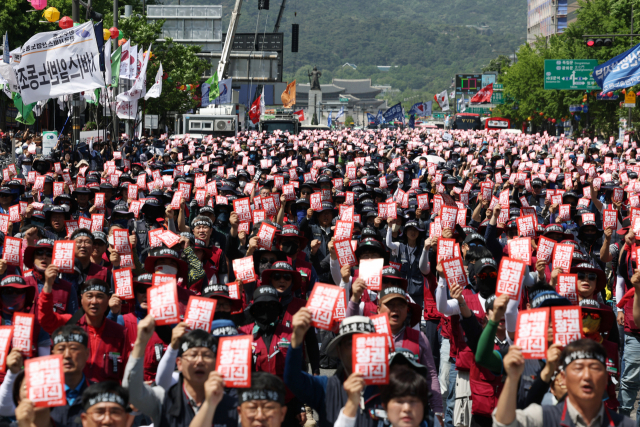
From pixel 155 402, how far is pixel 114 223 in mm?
6532

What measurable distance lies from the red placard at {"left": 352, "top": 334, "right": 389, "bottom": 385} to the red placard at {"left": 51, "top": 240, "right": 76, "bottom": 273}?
3.79m

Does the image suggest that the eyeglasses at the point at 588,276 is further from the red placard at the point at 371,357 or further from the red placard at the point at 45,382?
the red placard at the point at 45,382

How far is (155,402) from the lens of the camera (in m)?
4.87

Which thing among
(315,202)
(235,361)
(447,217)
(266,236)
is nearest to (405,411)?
(235,361)

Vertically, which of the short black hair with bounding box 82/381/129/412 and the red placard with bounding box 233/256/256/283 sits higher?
the red placard with bounding box 233/256/256/283

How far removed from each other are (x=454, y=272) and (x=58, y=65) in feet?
40.9

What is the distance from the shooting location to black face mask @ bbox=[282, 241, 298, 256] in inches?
350

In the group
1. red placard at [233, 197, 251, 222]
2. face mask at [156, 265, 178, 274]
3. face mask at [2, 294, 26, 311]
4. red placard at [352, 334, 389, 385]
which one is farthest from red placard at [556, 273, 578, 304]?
red placard at [233, 197, 251, 222]

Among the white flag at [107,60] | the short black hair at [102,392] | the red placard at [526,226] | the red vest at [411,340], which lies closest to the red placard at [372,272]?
the red vest at [411,340]

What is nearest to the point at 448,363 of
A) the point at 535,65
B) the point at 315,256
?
the point at 315,256

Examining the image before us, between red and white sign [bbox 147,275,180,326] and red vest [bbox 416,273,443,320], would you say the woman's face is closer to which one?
red and white sign [bbox 147,275,180,326]

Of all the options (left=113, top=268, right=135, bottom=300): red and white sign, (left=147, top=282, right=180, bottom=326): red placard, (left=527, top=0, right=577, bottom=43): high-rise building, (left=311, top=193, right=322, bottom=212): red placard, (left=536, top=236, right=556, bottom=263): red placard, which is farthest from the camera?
(left=527, top=0, right=577, bottom=43): high-rise building

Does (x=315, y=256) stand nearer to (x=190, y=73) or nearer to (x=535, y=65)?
(x=190, y=73)

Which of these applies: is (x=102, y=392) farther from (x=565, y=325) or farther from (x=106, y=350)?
(x=565, y=325)
